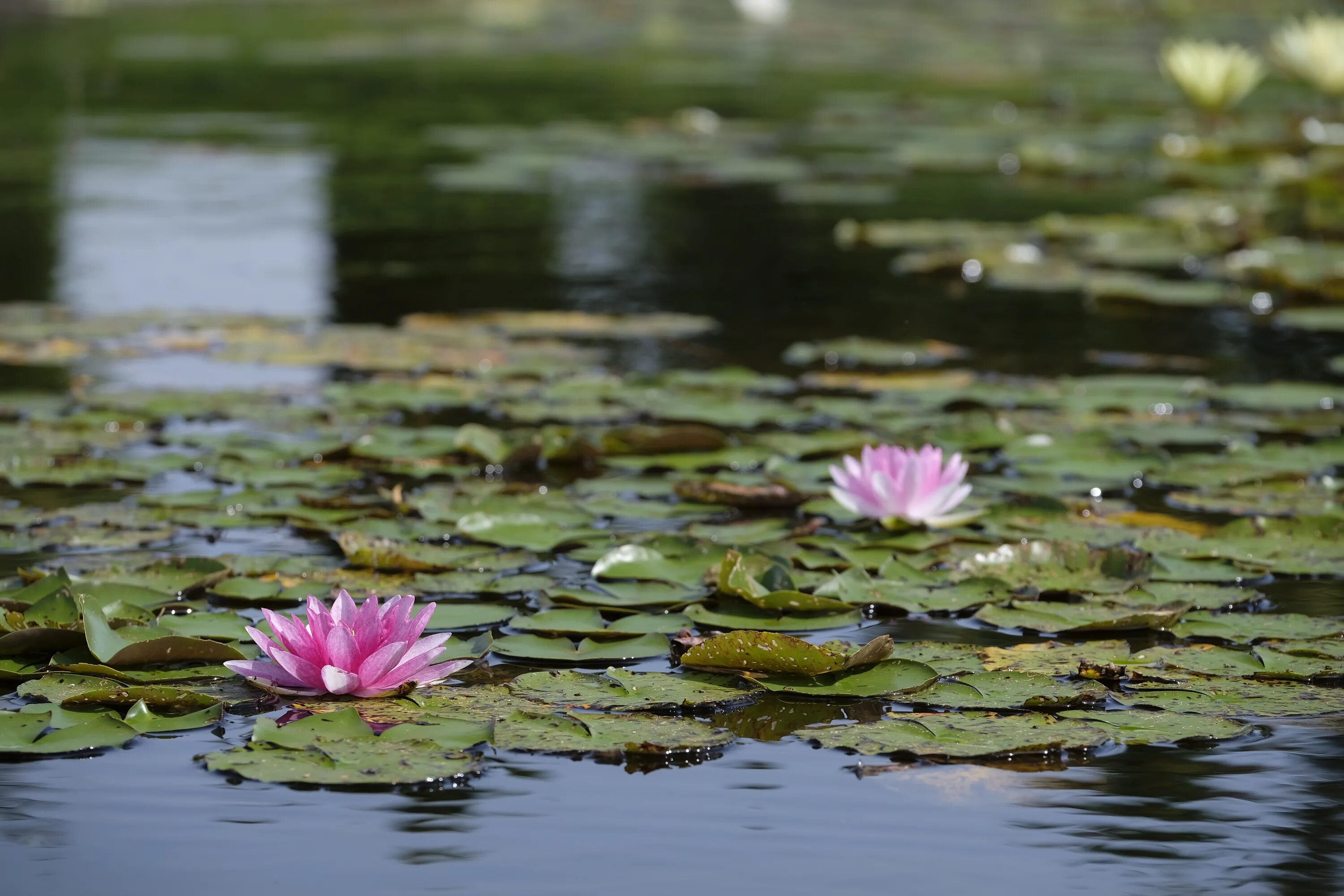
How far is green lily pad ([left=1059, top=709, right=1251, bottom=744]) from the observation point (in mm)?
1884

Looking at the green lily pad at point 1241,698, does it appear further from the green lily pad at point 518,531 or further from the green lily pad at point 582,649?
the green lily pad at point 518,531

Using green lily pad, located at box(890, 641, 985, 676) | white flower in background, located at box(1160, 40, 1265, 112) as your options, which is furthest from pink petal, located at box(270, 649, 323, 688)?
white flower in background, located at box(1160, 40, 1265, 112)

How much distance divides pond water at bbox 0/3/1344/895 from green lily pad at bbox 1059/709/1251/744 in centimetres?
2

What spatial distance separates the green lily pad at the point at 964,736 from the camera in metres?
1.83

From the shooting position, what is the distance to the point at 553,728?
1885mm

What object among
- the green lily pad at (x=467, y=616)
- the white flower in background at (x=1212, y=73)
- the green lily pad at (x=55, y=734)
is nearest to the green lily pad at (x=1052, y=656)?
→ the green lily pad at (x=467, y=616)

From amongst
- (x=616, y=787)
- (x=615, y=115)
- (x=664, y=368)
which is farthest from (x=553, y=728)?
(x=615, y=115)

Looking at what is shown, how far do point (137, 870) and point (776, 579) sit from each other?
1.04m

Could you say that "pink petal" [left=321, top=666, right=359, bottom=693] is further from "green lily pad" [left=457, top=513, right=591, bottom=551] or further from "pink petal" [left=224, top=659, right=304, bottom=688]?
"green lily pad" [left=457, top=513, right=591, bottom=551]

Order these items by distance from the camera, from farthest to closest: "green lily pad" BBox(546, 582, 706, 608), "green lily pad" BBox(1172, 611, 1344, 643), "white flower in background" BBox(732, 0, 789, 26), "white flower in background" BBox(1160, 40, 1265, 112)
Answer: "white flower in background" BBox(732, 0, 789, 26), "white flower in background" BBox(1160, 40, 1265, 112), "green lily pad" BBox(546, 582, 706, 608), "green lily pad" BBox(1172, 611, 1344, 643)

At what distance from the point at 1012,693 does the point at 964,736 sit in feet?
0.52

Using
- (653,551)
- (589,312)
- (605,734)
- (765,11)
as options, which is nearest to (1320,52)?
(589,312)

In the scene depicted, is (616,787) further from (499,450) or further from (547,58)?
(547,58)

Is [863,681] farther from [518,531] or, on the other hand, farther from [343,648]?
[518,531]
